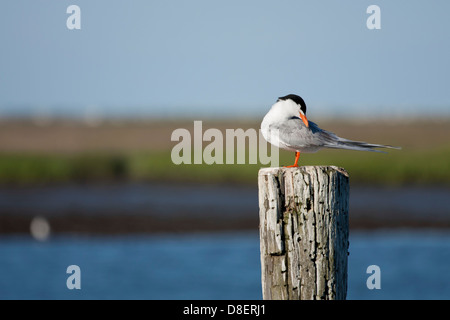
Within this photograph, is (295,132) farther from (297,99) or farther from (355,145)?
(355,145)

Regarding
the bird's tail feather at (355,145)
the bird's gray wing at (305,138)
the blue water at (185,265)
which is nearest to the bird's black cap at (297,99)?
the bird's gray wing at (305,138)

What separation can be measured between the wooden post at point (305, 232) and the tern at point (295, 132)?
1007mm

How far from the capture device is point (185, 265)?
16.0 meters

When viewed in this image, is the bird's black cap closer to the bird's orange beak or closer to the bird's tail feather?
the bird's orange beak

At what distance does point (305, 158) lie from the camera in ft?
101

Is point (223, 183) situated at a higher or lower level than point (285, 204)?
lower

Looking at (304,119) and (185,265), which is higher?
(304,119)

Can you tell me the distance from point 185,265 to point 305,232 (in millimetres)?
10991

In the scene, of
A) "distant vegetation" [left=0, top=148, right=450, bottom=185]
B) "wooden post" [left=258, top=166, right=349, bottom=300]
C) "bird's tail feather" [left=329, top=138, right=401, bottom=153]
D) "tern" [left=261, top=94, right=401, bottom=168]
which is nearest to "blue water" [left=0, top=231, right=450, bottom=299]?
"tern" [left=261, top=94, right=401, bottom=168]

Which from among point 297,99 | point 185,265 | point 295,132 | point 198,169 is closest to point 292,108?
point 297,99
